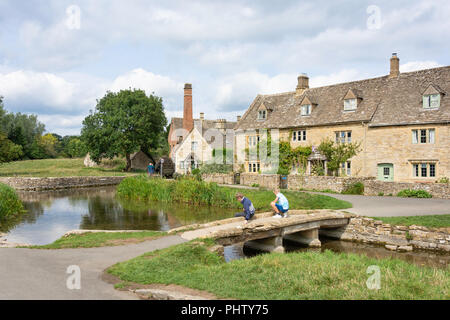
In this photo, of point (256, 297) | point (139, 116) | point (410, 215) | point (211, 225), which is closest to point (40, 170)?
point (139, 116)

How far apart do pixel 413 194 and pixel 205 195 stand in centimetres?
1557

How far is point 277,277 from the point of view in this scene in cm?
999

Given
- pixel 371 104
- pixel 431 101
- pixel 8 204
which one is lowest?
pixel 8 204

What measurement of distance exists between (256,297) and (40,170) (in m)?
62.7

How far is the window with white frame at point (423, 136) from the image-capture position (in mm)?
30672

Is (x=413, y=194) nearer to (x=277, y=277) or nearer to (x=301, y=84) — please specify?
(x=301, y=84)

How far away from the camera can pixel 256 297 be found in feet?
28.2

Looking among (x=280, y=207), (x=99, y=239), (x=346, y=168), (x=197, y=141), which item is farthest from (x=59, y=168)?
(x=280, y=207)

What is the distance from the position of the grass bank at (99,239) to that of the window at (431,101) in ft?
84.0

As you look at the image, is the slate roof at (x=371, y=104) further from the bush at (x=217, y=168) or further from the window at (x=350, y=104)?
the bush at (x=217, y=168)

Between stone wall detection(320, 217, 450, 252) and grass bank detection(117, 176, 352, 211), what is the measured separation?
377cm

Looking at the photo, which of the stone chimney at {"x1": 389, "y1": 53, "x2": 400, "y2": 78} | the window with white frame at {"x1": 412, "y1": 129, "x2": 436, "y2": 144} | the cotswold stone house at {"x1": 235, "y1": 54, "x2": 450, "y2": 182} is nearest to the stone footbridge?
the cotswold stone house at {"x1": 235, "y1": 54, "x2": 450, "y2": 182}

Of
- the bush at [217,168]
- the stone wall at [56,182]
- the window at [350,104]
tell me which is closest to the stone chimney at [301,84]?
the window at [350,104]
